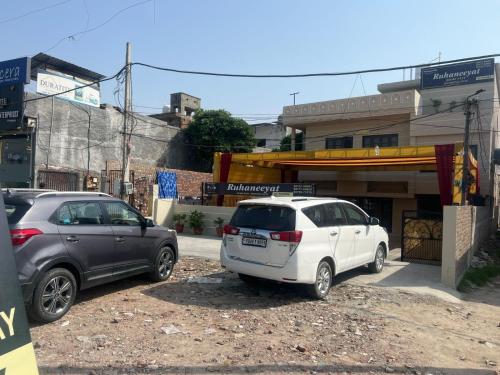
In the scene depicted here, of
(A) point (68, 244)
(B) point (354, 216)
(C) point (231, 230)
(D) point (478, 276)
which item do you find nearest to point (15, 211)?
(A) point (68, 244)

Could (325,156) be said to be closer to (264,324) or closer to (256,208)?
(256,208)

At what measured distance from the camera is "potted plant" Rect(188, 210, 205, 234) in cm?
1561

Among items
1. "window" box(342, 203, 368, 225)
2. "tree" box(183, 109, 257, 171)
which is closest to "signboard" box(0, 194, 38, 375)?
"window" box(342, 203, 368, 225)

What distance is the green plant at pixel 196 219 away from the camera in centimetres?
1561

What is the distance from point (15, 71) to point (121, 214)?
1101 cm

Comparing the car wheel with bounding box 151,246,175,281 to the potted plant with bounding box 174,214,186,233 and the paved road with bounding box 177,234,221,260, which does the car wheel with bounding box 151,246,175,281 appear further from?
the potted plant with bounding box 174,214,186,233

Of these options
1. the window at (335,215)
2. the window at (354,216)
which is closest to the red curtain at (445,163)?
the window at (354,216)

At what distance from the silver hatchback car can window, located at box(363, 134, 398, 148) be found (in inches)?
661

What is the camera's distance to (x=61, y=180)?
20312 mm

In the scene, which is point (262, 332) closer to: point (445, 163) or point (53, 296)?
point (53, 296)

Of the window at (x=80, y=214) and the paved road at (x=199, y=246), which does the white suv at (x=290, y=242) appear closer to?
the window at (x=80, y=214)

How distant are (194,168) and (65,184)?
55.8ft

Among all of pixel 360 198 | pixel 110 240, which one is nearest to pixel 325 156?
pixel 360 198

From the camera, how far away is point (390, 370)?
14.8 ft
